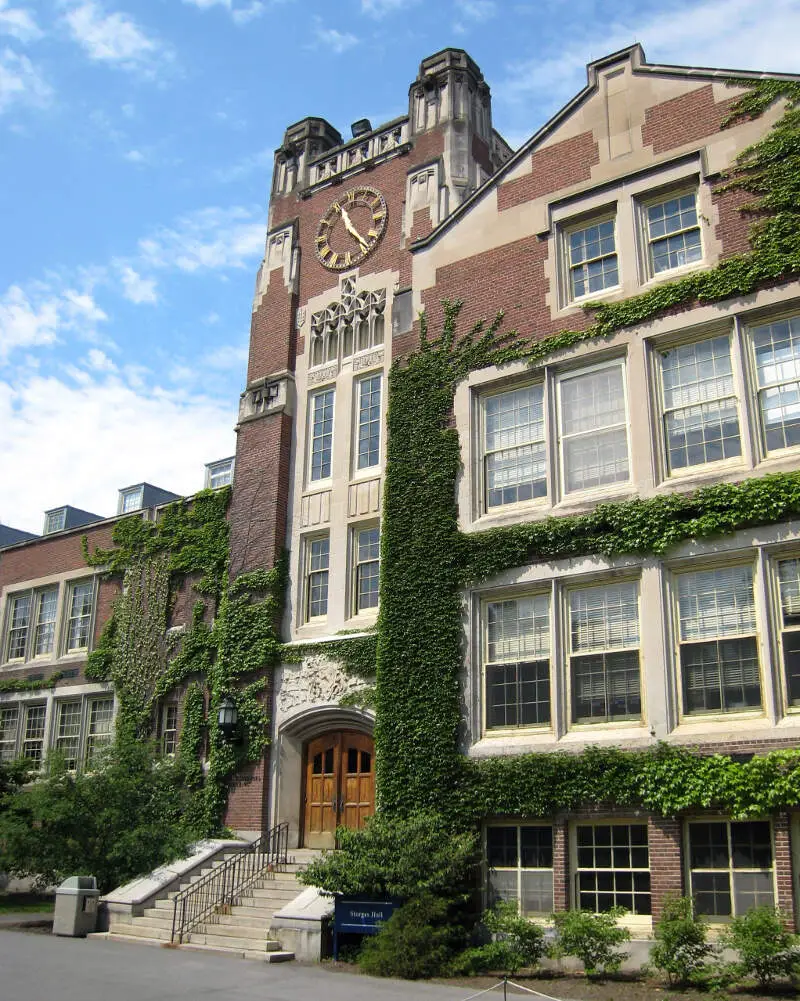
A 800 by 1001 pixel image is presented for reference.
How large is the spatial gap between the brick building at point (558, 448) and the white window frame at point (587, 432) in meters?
0.04

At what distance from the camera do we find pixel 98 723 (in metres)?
25.6

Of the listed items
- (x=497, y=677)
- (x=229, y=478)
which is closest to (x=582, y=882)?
(x=497, y=677)

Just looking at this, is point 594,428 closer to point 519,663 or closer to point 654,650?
point 654,650

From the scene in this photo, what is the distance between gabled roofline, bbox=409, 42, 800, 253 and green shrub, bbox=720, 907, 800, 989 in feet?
42.3

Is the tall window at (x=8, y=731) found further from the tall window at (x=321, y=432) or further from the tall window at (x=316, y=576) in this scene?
the tall window at (x=321, y=432)

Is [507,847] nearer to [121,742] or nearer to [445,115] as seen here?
[121,742]

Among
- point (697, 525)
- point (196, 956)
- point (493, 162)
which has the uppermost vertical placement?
point (493, 162)

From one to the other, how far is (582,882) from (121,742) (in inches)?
457

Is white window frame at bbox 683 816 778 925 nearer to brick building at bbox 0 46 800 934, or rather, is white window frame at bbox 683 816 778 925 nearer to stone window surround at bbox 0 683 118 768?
brick building at bbox 0 46 800 934

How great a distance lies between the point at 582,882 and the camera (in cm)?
1480

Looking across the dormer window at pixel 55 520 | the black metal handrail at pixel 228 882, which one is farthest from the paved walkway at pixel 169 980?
the dormer window at pixel 55 520

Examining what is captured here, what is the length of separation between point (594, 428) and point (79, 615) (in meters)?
16.7

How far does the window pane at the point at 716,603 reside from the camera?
47.3 ft

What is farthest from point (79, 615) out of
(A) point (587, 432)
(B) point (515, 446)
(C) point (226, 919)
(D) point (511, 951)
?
(D) point (511, 951)
